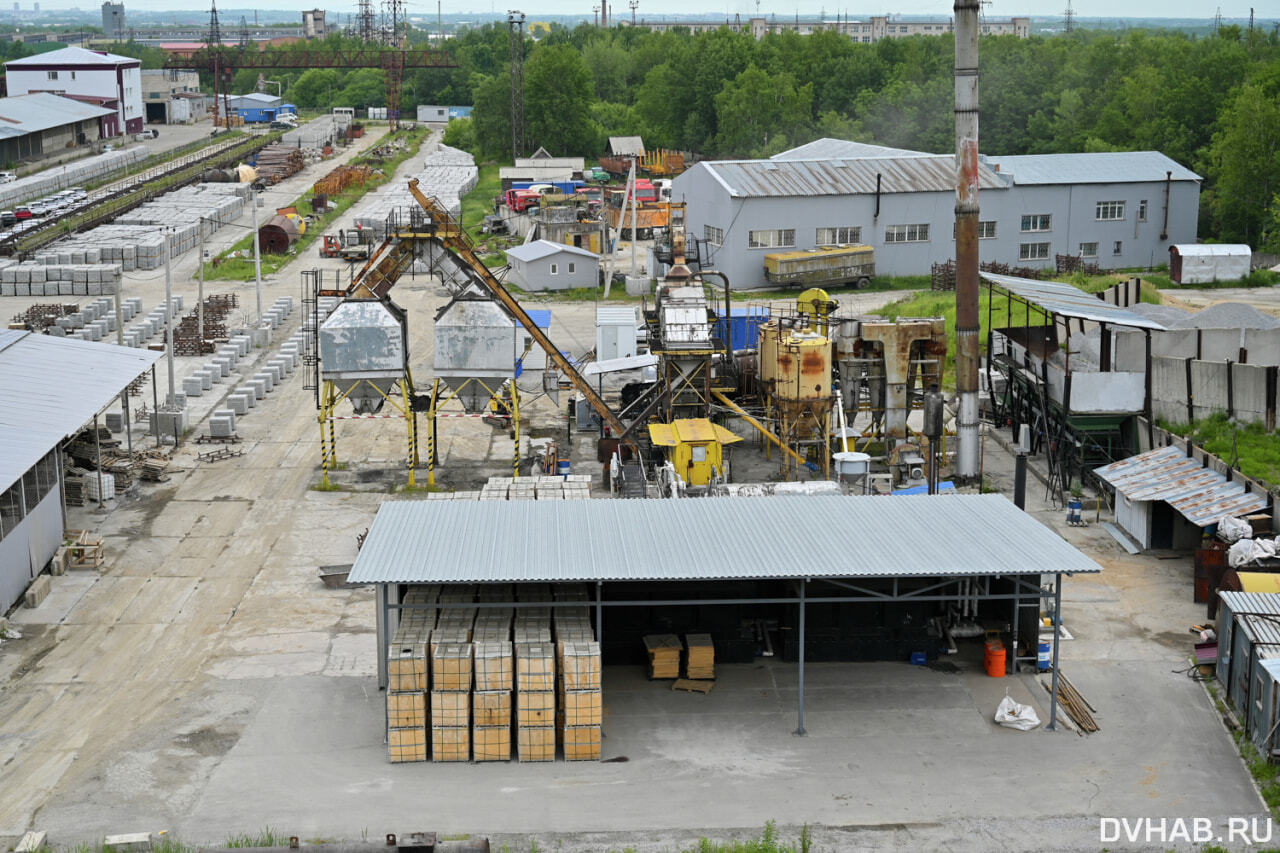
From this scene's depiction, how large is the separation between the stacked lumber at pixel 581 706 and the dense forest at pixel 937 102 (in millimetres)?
54502

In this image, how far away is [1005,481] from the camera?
38.7 meters

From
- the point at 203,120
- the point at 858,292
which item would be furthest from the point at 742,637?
the point at 203,120

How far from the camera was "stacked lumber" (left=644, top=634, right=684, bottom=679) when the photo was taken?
1023 inches

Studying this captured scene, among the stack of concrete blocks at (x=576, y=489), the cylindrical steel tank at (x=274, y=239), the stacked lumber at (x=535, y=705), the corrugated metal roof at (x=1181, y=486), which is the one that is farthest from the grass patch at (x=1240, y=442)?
the cylindrical steel tank at (x=274, y=239)

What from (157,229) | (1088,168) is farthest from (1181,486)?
(157,229)

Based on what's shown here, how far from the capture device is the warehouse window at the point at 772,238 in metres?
63.5

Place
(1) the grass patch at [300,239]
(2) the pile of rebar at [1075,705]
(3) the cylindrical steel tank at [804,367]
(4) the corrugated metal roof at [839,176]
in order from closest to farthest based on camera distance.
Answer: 1. (2) the pile of rebar at [1075,705]
2. (3) the cylindrical steel tank at [804,367]
3. (4) the corrugated metal roof at [839,176]
4. (1) the grass patch at [300,239]

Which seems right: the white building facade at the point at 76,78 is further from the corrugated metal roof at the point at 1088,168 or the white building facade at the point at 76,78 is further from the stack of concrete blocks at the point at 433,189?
the corrugated metal roof at the point at 1088,168

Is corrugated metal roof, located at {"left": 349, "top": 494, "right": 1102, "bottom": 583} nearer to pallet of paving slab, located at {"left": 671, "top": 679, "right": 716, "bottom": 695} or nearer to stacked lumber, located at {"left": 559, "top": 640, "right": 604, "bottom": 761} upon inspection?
stacked lumber, located at {"left": 559, "top": 640, "right": 604, "bottom": 761}

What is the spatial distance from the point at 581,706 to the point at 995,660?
7885mm

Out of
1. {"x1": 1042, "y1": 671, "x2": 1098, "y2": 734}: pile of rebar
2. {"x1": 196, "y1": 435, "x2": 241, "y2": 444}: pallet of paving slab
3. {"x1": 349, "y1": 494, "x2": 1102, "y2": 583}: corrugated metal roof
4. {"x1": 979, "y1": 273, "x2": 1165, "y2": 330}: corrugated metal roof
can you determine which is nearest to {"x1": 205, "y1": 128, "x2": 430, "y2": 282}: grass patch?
{"x1": 196, "y1": 435, "x2": 241, "y2": 444}: pallet of paving slab

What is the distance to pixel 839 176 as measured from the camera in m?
64.3

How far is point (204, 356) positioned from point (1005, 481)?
29921 millimetres

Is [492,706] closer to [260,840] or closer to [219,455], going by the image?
[260,840]
